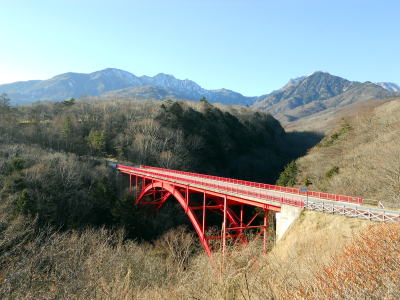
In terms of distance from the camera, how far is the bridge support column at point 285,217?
50.7 feet

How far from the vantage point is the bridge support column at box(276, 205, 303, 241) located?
15457 millimetres

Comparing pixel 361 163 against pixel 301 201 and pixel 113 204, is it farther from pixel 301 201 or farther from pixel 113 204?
pixel 113 204

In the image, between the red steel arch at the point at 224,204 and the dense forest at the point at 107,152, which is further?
the dense forest at the point at 107,152

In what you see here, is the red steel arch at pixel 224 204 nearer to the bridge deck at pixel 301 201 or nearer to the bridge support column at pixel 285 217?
the bridge deck at pixel 301 201

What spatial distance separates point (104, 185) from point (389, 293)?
1453 inches

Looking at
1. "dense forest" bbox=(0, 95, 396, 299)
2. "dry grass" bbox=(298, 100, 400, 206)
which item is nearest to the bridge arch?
"dense forest" bbox=(0, 95, 396, 299)

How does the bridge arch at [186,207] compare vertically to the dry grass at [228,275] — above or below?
below

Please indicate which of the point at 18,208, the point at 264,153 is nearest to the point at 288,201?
the point at 18,208

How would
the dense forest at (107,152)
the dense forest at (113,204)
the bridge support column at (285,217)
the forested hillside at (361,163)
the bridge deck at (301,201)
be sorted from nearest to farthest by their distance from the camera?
the dense forest at (113,204), the bridge deck at (301,201), the bridge support column at (285,217), the forested hillside at (361,163), the dense forest at (107,152)

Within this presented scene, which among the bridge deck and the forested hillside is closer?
the bridge deck

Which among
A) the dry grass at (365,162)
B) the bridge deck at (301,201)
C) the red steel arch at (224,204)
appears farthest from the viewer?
the dry grass at (365,162)

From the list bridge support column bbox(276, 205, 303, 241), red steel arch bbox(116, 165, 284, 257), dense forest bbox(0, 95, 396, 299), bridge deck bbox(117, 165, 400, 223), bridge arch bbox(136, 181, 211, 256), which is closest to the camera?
dense forest bbox(0, 95, 396, 299)

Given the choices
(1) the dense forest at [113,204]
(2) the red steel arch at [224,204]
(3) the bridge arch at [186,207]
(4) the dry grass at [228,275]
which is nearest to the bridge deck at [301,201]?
(2) the red steel arch at [224,204]

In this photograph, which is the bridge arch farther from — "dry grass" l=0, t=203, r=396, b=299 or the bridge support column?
the bridge support column
